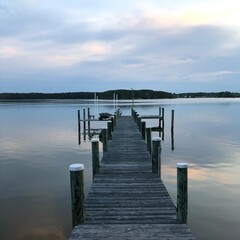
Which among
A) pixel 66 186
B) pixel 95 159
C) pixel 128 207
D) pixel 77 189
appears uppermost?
pixel 77 189

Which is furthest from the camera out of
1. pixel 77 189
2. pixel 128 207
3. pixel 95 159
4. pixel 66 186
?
pixel 66 186

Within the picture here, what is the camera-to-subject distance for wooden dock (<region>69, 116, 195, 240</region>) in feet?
20.0

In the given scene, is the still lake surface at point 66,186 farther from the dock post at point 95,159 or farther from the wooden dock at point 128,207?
the wooden dock at point 128,207

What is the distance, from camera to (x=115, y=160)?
12758 millimetres

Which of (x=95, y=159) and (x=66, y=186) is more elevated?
(x=95, y=159)

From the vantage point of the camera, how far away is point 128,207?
7578 mm

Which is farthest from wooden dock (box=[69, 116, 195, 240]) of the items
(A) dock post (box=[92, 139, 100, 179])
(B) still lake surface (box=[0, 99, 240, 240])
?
(B) still lake surface (box=[0, 99, 240, 240])

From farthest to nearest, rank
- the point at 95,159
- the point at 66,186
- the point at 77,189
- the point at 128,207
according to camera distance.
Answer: the point at 66,186
the point at 95,159
the point at 128,207
the point at 77,189

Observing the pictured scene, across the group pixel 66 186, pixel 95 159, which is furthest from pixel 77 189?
pixel 66 186

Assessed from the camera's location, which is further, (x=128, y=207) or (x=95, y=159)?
(x=95, y=159)

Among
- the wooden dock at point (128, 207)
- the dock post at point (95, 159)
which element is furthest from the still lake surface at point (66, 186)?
the wooden dock at point (128, 207)

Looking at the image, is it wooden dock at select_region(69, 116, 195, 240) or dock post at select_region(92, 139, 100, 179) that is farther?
dock post at select_region(92, 139, 100, 179)

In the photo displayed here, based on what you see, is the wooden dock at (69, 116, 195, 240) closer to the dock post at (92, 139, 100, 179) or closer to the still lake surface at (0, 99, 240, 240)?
the dock post at (92, 139, 100, 179)

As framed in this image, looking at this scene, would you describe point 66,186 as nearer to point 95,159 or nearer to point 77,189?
point 95,159
